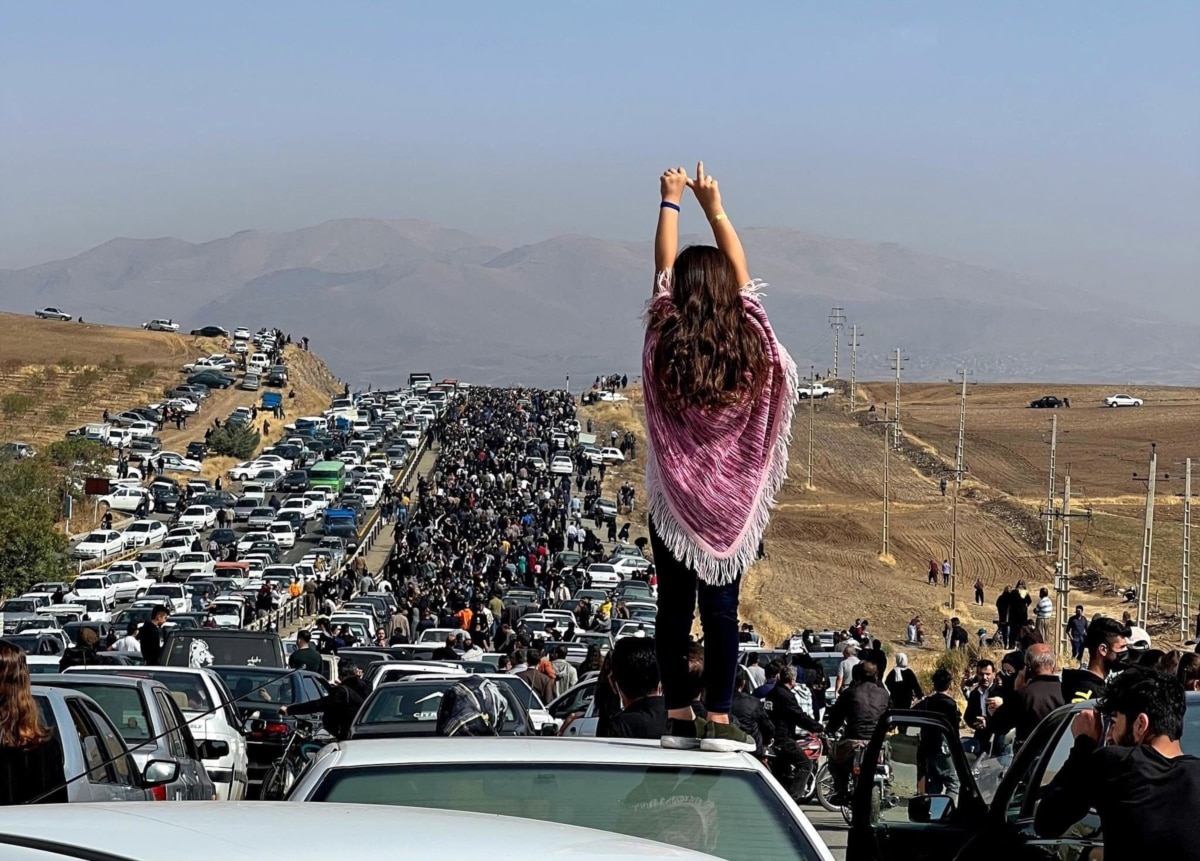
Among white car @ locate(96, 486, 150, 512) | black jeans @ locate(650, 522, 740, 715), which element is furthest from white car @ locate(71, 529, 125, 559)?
black jeans @ locate(650, 522, 740, 715)

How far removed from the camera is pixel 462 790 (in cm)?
461

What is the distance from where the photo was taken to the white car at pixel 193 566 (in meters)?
63.2

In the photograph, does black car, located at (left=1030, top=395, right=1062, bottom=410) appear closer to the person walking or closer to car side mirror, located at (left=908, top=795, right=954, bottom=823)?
car side mirror, located at (left=908, top=795, right=954, bottom=823)

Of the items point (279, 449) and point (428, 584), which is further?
point (279, 449)

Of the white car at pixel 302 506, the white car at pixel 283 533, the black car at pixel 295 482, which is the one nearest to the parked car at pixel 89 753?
the white car at pixel 283 533

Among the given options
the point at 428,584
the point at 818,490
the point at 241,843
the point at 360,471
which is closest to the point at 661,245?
the point at 241,843

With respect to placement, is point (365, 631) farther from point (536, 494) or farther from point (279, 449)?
point (279, 449)

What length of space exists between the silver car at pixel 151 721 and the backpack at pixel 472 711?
2.00 m

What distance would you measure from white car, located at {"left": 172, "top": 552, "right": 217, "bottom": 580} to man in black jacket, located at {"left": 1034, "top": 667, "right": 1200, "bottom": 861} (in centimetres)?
5753

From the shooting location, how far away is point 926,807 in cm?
740

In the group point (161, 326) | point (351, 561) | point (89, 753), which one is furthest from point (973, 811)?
point (161, 326)

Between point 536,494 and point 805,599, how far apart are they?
16.0 meters

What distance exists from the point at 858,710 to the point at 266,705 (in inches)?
246

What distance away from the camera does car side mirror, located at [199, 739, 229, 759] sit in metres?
13.0
